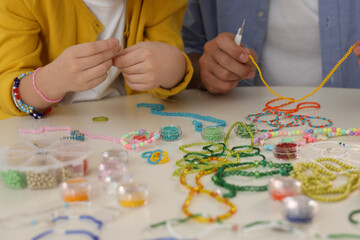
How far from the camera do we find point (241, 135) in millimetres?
830

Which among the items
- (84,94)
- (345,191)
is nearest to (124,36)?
(84,94)

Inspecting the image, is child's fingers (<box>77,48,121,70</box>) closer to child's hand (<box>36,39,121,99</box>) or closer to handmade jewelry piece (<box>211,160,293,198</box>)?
child's hand (<box>36,39,121,99</box>)

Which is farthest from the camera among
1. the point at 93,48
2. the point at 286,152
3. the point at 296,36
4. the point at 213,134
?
the point at 296,36

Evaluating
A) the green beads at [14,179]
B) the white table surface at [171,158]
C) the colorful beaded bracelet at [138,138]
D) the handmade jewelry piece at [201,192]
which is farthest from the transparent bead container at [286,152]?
the green beads at [14,179]

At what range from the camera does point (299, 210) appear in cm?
48

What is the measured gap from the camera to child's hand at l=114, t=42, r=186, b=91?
102 cm

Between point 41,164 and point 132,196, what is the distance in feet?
0.55

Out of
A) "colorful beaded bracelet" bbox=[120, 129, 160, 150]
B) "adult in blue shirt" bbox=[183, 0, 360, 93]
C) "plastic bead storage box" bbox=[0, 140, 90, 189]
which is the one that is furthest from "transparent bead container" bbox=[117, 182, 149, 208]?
"adult in blue shirt" bbox=[183, 0, 360, 93]

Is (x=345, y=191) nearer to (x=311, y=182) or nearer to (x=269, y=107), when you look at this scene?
(x=311, y=182)

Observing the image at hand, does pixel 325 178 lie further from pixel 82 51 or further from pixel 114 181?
pixel 82 51

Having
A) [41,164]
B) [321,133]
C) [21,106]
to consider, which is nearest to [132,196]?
[41,164]

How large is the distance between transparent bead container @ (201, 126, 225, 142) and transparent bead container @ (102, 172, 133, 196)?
25 centimetres

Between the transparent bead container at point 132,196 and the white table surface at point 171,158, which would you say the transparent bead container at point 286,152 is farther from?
the transparent bead container at point 132,196

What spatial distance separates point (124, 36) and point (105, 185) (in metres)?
0.78
